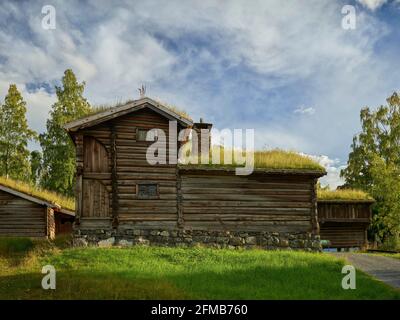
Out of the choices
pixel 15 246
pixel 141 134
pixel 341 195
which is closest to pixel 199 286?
pixel 141 134

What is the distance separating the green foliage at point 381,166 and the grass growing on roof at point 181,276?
57.7 feet

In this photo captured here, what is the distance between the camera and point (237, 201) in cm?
2130

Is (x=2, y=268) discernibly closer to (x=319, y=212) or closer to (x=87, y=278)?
(x=87, y=278)

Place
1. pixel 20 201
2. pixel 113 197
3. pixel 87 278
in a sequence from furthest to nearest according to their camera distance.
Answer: pixel 20 201 < pixel 113 197 < pixel 87 278

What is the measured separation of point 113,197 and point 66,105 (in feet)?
63.7

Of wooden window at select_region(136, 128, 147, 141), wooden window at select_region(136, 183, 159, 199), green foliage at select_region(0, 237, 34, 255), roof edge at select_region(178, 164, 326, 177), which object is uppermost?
wooden window at select_region(136, 128, 147, 141)

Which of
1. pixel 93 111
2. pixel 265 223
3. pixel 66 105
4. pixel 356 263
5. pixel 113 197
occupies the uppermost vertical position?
pixel 66 105

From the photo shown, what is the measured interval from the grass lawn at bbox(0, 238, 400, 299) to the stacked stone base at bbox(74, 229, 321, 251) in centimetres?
139

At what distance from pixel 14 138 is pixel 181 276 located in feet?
98.0

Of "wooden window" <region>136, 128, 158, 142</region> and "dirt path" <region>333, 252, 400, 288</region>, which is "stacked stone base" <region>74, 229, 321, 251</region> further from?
"wooden window" <region>136, 128, 158, 142</region>

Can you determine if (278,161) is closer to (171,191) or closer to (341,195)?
(171,191)

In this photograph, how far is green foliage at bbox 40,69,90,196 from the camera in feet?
119

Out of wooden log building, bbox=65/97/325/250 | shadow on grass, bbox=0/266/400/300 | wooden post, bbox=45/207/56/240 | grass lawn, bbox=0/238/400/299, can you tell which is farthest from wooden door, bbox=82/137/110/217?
wooden post, bbox=45/207/56/240
